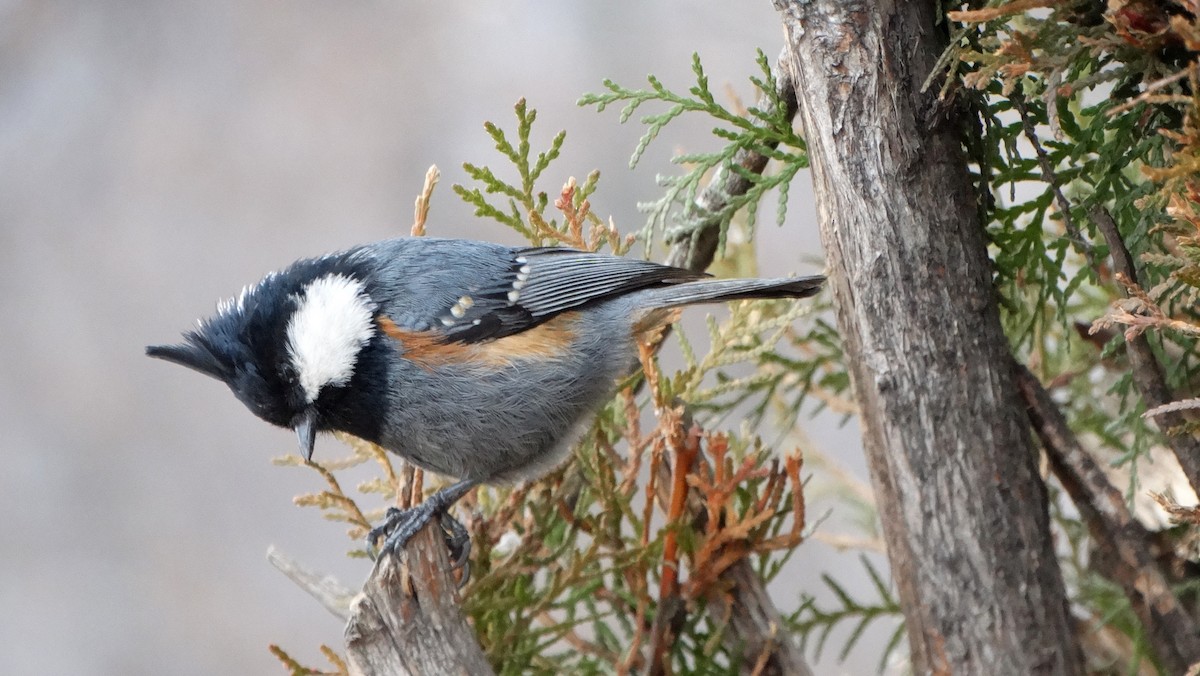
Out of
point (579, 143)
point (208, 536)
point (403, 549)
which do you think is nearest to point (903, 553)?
point (403, 549)

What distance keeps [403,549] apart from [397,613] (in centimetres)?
12

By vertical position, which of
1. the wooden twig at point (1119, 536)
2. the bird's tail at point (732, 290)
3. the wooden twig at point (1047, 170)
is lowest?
the wooden twig at point (1119, 536)

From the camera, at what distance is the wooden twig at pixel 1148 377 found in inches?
58.7

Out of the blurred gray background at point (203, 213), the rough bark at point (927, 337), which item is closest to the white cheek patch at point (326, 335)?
the rough bark at point (927, 337)

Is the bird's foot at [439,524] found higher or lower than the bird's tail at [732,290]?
lower

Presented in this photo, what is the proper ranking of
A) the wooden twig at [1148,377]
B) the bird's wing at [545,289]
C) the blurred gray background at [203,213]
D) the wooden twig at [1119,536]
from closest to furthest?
the wooden twig at [1148,377]
the wooden twig at [1119,536]
the bird's wing at [545,289]
the blurred gray background at [203,213]

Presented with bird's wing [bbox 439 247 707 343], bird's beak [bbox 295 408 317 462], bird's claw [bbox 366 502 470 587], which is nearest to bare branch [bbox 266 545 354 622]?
bird's claw [bbox 366 502 470 587]

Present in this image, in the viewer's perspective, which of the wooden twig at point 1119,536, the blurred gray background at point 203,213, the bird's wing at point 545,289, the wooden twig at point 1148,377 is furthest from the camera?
the blurred gray background at point 203,213

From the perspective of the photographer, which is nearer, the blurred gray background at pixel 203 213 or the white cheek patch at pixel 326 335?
the white cheek patch at pixel 326 335

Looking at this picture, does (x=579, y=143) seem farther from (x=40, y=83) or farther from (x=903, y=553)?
(x=903, y=553)

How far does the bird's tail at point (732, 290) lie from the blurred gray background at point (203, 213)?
6.06 feet

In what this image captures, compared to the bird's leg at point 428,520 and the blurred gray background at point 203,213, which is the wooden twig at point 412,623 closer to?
the bird's leg at point 428,520

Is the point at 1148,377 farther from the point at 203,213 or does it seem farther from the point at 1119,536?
the point at 203,213

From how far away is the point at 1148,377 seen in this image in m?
1.57
